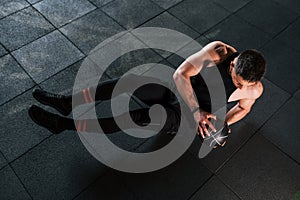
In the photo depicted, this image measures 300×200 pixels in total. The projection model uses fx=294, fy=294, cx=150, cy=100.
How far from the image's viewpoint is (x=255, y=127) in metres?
3.15

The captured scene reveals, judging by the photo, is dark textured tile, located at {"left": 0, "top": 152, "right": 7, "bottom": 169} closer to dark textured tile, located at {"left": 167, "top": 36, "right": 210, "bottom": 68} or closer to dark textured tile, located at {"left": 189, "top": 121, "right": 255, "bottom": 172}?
dark textured tile, located at {"left": 189, "top": 121, "right": 255, "bottom": 172}

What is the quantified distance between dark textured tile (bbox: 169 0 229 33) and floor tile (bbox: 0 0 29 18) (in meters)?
2.07

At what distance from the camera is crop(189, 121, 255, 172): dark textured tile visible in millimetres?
2902

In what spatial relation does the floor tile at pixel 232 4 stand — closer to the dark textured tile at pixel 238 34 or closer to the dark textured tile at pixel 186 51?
the dark textured tile at pixel 238 34

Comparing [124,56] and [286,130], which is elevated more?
[124,56]

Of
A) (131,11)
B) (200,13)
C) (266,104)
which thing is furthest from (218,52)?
(131,11)

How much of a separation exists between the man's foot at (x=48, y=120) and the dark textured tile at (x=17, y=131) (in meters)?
0.24

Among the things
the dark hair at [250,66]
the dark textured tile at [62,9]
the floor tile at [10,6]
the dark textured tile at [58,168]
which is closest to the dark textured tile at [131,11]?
the dark textured tile at [62,9]

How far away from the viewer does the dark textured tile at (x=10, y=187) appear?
8.37 feet

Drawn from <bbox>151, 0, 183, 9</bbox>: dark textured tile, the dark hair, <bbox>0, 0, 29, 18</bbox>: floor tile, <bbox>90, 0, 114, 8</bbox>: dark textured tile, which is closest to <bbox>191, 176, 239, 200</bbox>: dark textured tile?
the dark hair

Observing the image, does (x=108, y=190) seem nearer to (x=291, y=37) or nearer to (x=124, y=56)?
(x=124, y=56)

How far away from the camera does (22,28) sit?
3.78 meters

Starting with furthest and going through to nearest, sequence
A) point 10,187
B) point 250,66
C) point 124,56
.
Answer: point 124,56 → point 10,187 → point 250,66

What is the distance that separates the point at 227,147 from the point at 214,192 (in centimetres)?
51
